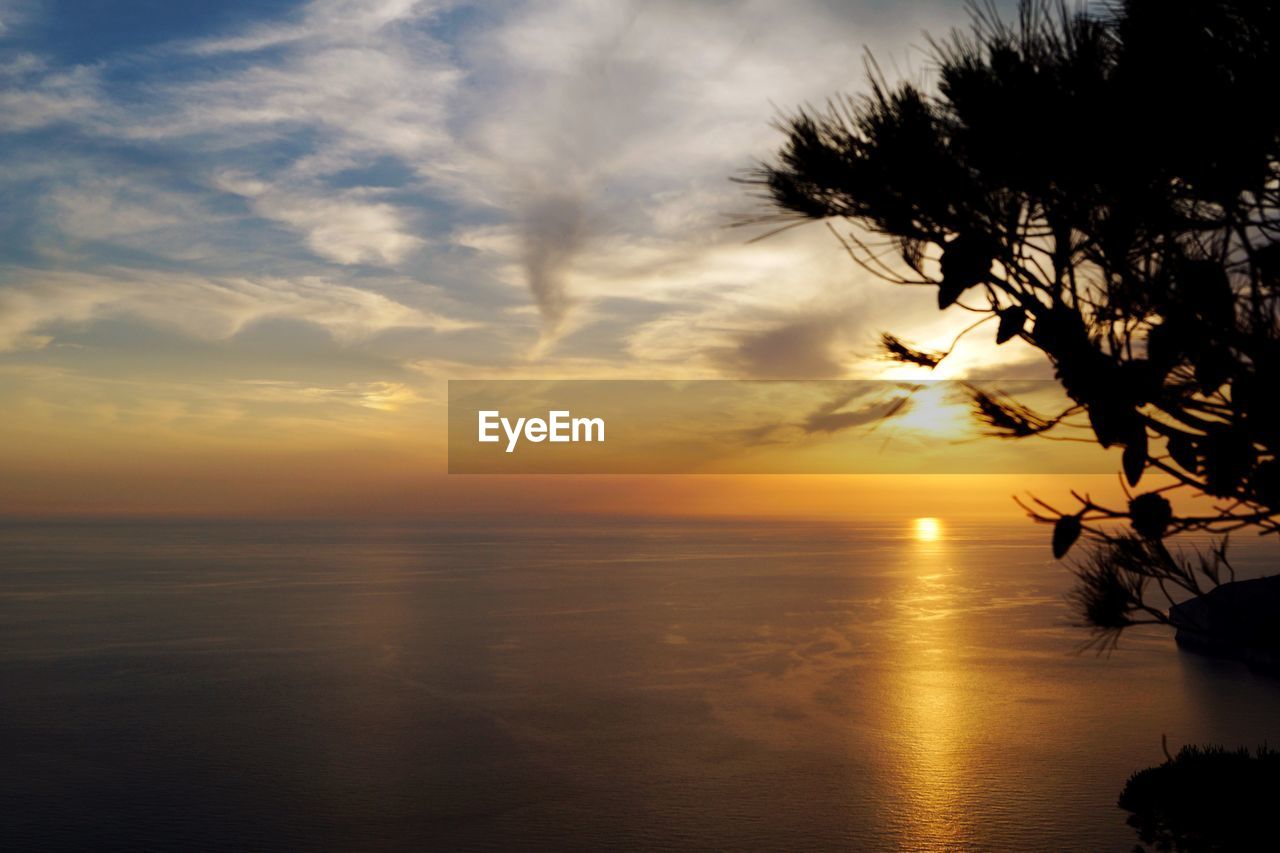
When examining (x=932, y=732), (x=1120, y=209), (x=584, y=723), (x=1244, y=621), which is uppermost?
(x=1120, y=209)

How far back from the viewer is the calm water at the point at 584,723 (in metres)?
13.8

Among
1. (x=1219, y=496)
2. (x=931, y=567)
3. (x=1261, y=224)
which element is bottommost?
(x=931, y=567)

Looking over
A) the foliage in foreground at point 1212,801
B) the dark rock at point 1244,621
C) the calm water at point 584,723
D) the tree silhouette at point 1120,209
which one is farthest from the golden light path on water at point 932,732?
the tree silhouette at point 1120,209

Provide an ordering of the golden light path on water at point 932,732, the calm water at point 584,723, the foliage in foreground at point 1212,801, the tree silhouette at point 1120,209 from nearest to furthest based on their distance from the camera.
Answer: the tree silhouette at point 1120,209, the foliage in foreground at point 1212,801, the calm water at point 584,723, the golden light path on water at point 932,732

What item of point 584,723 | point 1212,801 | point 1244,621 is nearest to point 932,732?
point 584,723

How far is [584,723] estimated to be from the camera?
1956 cm

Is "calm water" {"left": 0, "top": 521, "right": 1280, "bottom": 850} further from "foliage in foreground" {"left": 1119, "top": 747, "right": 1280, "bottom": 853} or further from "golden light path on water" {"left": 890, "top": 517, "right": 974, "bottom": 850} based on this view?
"foliage in foreground" {"left": 1119, "top": 747, "right": 1280, "bottom": 853}

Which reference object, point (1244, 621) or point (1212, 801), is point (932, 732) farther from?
point (1244, 621)

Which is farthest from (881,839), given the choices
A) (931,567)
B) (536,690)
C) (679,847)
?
(931,567)

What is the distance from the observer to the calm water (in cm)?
1380

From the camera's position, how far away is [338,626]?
3316cm

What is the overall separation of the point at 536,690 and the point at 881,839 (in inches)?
421

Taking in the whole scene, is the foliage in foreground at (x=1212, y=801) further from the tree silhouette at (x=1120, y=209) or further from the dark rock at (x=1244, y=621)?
the tree silhouette at (x=1120, y=209)

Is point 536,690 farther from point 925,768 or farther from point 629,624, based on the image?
point 629,624
